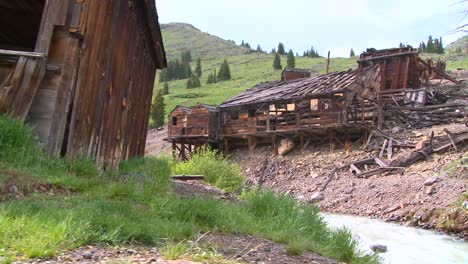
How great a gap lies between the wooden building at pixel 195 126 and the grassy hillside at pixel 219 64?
2065 cm

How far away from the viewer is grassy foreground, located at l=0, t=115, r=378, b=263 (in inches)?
158

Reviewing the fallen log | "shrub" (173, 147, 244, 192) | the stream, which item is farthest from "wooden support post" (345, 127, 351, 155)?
the fallen log

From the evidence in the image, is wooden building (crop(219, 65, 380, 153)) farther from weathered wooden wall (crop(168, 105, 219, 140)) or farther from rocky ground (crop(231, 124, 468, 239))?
rocky ground (crop(231, 124, 468, 239))

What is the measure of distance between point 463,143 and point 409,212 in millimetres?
7413

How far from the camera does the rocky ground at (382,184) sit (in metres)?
16.6

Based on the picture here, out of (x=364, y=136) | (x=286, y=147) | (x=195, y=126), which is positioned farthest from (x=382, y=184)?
(x=195, y=126)

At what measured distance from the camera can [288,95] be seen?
31188mm

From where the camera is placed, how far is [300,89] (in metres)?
31.8

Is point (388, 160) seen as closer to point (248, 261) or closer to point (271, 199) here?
point (271, 199)

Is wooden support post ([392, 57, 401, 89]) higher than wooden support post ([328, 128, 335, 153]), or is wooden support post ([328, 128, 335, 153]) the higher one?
wooden support post ([392, 57, 401, 89])

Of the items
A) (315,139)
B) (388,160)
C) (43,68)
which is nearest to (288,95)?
(315,139)

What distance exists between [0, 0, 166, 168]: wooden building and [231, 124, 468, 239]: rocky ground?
11.1m

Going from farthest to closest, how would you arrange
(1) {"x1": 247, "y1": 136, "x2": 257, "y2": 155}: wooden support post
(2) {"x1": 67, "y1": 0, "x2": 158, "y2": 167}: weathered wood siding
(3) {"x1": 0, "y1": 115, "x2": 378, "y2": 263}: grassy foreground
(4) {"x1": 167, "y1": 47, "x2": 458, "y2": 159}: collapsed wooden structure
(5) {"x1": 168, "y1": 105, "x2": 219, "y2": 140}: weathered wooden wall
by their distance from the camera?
(5) {"x1": 168, "y1": 105, "x2": 219, "y2": 140}: weathered wooden wall
(1) {"x1": 247, "y1": 136, "x2": 257, "y2": 155}: wooden support post
(4) {"x1": 167, "y1": 47, "x2": 458, "y2": 159}: collapsed wooden structure
(2) {"x1": 67, "y1": 0, "x2": 158, "y2": 167}: weathered wood siding
(3) {"x1": 0, "y1": 115, "x2": 378, "y2": 263}: grassy foreground

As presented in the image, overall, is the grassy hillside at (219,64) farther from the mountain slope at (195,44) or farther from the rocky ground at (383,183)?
the rocky ground at (383,183)
